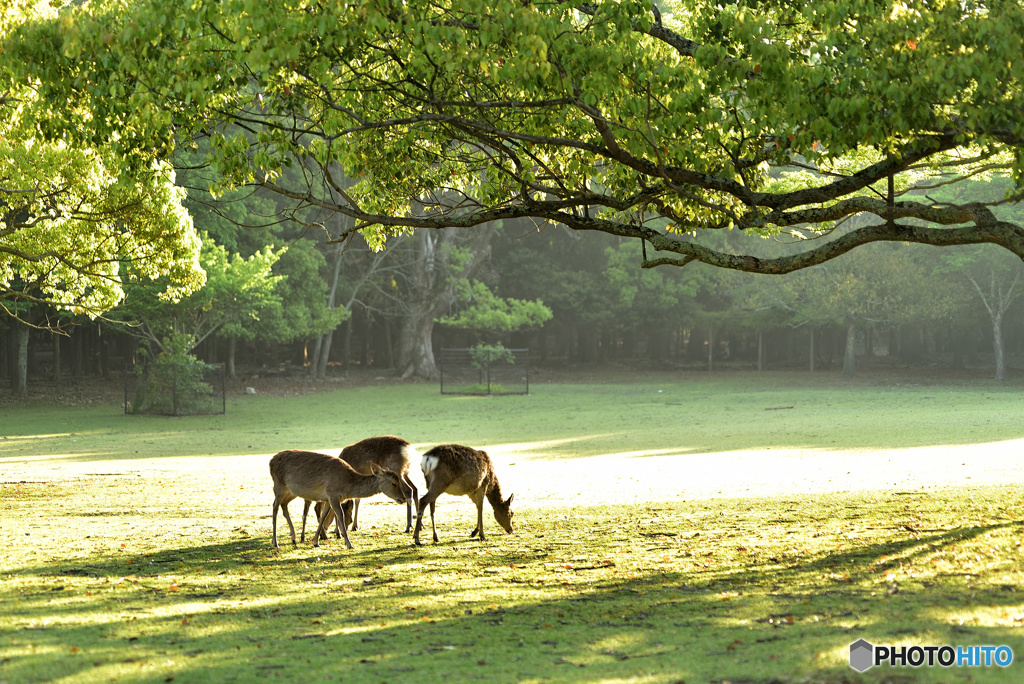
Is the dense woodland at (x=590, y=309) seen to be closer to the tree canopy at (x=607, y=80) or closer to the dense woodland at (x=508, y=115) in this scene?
the dense woodland at (x=508, y=115)

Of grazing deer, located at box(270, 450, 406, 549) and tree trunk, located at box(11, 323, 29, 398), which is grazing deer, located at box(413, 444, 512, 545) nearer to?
grazing deer, located at box(270, 450, 406, 549)

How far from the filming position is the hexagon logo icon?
15.5 feet

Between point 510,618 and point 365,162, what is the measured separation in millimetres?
6044

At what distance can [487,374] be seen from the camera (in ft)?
124

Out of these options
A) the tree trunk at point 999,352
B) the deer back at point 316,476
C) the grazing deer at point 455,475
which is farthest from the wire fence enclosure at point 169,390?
the tree trunk at point 999,352

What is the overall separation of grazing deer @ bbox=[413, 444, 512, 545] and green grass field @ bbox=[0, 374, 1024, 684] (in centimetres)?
41

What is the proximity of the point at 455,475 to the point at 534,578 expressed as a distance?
69.3 inches

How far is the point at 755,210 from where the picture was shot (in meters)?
8.52

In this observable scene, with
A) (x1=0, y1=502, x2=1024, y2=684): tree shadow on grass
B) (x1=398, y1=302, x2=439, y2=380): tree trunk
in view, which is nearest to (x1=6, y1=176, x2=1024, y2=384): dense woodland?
(x1=398, y1=302, x2=439, y2=380): tree trunk

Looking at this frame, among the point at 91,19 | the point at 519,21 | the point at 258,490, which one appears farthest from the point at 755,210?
the point at 258,490

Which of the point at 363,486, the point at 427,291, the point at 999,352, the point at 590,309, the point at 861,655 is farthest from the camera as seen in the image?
the point at 590,309

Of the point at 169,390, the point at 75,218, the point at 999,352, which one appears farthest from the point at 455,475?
the point at 999,352

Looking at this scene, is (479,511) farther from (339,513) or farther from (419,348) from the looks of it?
(419,348)

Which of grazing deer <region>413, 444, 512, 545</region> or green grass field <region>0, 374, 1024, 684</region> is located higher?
grazing deer <region>413, 444, 512, 545</region>
